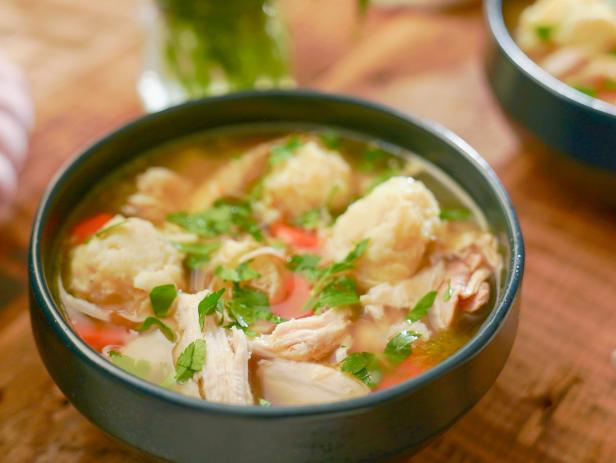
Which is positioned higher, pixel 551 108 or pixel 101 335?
pixel 101 335

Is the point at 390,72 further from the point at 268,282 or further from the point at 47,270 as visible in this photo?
the point at 47,270

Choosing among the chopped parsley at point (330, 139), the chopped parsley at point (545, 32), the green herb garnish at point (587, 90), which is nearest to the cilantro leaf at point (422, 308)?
the chopped parsley at point (330, 139)

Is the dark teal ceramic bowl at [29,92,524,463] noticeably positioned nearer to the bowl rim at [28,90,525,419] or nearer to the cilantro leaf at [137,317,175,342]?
the bowl rim at [28,90,525,419]

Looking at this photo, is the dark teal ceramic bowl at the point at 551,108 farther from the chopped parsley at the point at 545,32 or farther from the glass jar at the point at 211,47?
the glass jar at the point at 211,47

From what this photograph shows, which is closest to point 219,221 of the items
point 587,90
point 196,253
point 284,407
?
point 196,253

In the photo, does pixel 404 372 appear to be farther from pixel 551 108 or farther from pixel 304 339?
pixel 551 108
